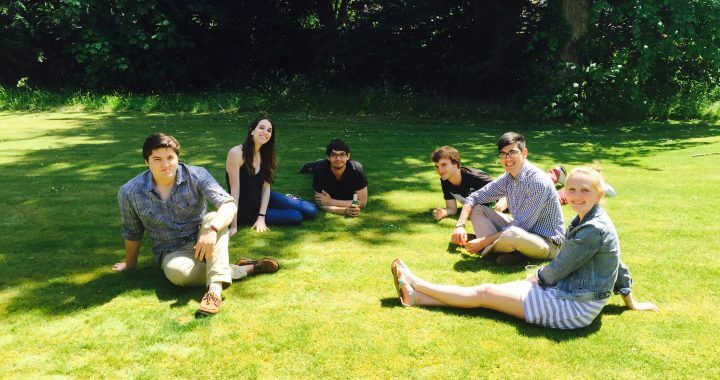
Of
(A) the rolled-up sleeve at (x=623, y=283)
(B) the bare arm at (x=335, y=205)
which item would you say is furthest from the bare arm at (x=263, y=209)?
(A) the rolled-up sleeve at (x=623, y=283)

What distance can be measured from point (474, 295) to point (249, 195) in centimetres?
301

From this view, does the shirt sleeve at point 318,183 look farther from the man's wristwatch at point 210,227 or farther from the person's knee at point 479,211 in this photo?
the man's wristwatch at point 210,227

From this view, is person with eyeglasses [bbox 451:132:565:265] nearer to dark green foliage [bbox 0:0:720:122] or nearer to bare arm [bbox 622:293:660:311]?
bare arm [bbox 622:293:660:311]

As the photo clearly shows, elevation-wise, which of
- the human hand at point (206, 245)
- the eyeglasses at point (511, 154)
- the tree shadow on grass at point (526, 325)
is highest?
the eyeglasses at point (511, 154)

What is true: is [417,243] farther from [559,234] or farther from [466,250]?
[559,234]

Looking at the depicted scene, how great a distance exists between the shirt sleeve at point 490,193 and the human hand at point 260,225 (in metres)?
2.11

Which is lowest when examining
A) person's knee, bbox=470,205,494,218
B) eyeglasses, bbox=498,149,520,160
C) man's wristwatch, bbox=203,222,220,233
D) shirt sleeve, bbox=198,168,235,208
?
person's knee, bbox=470,205,494,218

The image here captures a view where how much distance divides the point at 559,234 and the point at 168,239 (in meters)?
3.26

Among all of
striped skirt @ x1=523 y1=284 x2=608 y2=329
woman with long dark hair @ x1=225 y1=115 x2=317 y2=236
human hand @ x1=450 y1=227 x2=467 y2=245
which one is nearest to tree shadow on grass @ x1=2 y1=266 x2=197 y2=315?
woman with long dark hair @ x1=225 y1=115 x2=317 y2=236

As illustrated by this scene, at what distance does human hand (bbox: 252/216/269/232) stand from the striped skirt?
308 centimetres

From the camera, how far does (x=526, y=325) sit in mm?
3883

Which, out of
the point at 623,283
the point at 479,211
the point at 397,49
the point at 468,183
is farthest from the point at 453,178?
the point at 397,49

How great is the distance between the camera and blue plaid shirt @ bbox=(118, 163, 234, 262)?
4426 millimetres

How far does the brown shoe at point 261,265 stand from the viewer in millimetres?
4840
